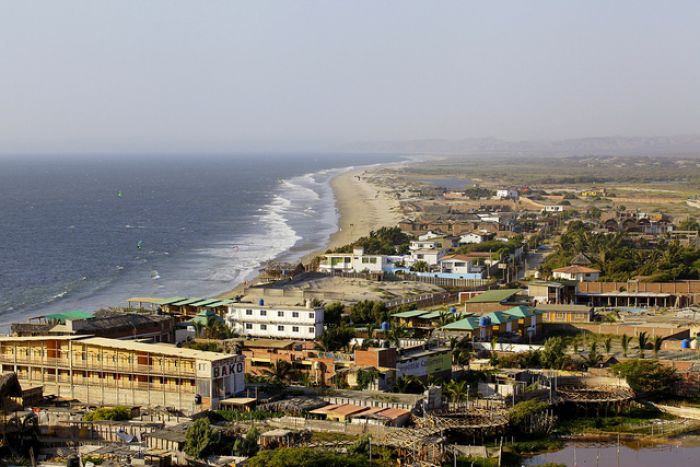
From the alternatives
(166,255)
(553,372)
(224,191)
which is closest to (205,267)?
(166,255)

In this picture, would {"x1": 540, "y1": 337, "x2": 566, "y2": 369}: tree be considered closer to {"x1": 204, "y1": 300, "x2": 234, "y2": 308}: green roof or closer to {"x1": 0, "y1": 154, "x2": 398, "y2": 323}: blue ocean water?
{"x1": 204, "y1": 300, "x2": 234, "y2": 308}: green roof

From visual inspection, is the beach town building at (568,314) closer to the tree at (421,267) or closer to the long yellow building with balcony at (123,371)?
the tree at (421,267)

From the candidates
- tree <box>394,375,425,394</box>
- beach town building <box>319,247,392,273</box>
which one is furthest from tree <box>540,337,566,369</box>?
beach town building <box>319,247,392,273</box>

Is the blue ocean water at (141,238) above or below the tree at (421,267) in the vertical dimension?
below

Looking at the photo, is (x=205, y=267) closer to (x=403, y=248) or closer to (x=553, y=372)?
(x=403, y=248)

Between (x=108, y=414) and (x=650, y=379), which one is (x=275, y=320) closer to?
(x=108, y=414)

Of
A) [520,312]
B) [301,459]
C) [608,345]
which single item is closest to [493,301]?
[520,312]

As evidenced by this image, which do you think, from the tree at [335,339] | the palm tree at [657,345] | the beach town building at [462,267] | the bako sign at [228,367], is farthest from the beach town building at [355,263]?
the bako sign at [228,367]

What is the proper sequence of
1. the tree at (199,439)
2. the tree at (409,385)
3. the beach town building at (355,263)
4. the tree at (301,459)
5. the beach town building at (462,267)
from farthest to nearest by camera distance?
the beach town building at (355,263)
the beach town building at (462,267)
the tree at (409,385)
the tree at (199,439)
the tree at (301,459)
